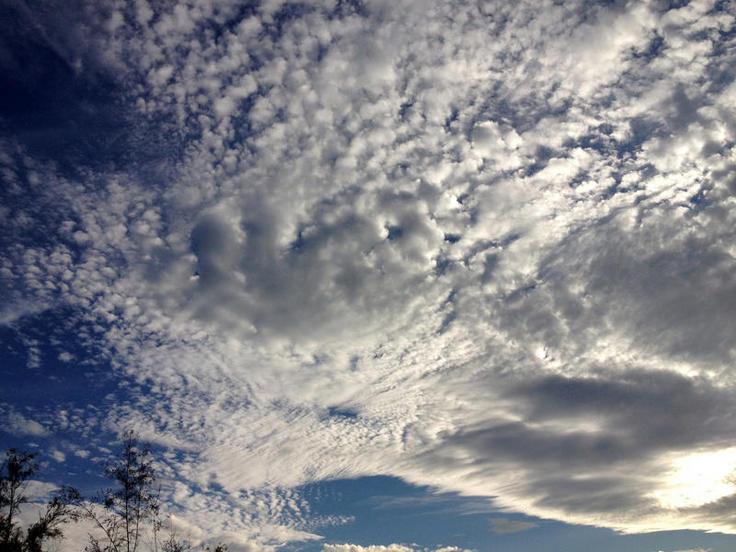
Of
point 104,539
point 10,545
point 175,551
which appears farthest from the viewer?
point 175,551

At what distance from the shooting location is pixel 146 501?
4931 cm

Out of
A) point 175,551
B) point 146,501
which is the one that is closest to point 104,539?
point 146,501

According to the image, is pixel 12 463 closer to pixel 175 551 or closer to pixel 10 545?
pixel 10 545

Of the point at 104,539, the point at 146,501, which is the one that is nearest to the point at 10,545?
the point at 104,539

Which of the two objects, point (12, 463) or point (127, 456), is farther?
point (127, 456)

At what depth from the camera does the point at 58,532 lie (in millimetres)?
44281

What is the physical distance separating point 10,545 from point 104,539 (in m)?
6.94

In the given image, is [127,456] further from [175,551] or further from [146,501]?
[175,551]

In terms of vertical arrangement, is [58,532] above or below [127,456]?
below

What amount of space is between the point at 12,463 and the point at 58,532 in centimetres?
712

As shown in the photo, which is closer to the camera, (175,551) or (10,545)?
(10,545)

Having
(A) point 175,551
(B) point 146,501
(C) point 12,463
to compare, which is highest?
(C) point 12,463

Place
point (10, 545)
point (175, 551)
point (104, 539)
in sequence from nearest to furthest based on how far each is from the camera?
point (10, 545), point (104, 539), point (175, 551)

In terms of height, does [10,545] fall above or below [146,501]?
below
